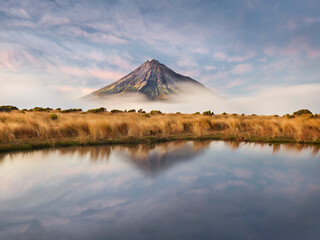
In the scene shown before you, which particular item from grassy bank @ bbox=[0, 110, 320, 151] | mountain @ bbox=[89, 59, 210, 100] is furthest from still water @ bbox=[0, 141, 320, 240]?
mountain @ bbox=[89, 59, 210, 100]

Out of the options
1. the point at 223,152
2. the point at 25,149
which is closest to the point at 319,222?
the point at 223,152

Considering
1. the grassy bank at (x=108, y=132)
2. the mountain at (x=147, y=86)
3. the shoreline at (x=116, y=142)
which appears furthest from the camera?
the mountain at (x=147, y=86)

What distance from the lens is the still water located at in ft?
9.15

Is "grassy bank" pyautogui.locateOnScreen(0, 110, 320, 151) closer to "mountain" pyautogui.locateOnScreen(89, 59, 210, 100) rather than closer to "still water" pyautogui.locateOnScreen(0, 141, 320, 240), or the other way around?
"still water" pyautogui.locateOnScreen(0, 141, 320, 240)

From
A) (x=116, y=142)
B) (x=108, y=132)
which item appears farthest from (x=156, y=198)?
(x=108, y=132)

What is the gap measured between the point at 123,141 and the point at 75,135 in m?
2.90

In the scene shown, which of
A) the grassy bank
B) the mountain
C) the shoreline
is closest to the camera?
the shoreline

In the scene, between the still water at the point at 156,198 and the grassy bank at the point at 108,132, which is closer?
the still water at the point at 156,198

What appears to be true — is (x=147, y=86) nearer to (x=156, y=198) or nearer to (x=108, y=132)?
(x=108, y=132)

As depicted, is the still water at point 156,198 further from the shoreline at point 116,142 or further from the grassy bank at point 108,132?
the grassy bank at point 108,132

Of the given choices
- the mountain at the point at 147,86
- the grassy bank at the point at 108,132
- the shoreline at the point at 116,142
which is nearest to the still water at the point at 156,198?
the shoreline at the point at 116,142

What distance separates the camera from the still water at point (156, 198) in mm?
2789

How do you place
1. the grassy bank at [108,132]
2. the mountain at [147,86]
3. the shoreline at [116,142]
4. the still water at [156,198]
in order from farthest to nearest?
1. the mountain at [147,86]
2. the grassy bank at [108,132]
3. the shoreline at [116,142]
4. the still water at [156,198]

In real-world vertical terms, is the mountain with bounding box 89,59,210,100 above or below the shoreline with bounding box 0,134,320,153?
above
